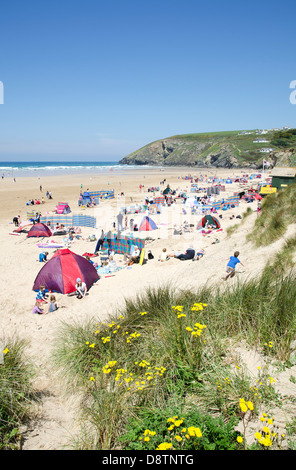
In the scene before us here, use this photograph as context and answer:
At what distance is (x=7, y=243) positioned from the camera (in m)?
14.9

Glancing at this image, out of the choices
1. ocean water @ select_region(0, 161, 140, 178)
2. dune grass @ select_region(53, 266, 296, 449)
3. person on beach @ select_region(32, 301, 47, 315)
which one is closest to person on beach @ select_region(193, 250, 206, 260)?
dune grass @ select_region(53, 266, 296, 449)

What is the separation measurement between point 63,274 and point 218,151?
10764 cm

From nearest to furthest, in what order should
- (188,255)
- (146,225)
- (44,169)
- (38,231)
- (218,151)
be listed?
1. (188,255)
2. (38,231)
3. (146,225)
4. (44,169)
5. (218,151)

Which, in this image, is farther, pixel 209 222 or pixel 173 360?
pixel 209 222

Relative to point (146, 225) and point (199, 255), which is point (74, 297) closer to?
point (199, 255)

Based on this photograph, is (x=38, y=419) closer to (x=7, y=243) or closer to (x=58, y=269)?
(x=58, y=269)

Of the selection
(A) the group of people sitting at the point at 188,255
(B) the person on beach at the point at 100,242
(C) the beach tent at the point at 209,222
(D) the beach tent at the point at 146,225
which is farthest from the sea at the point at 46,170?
(A) the group of people sitting at the point at 188,255

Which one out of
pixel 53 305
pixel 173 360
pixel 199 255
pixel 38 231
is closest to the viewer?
pixel 173 360

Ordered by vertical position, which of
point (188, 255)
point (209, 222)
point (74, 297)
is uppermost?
point (209, 222)

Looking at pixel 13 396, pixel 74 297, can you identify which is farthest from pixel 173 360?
pixel 74 297

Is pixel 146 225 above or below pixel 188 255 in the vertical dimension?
above

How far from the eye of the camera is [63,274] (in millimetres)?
9203
